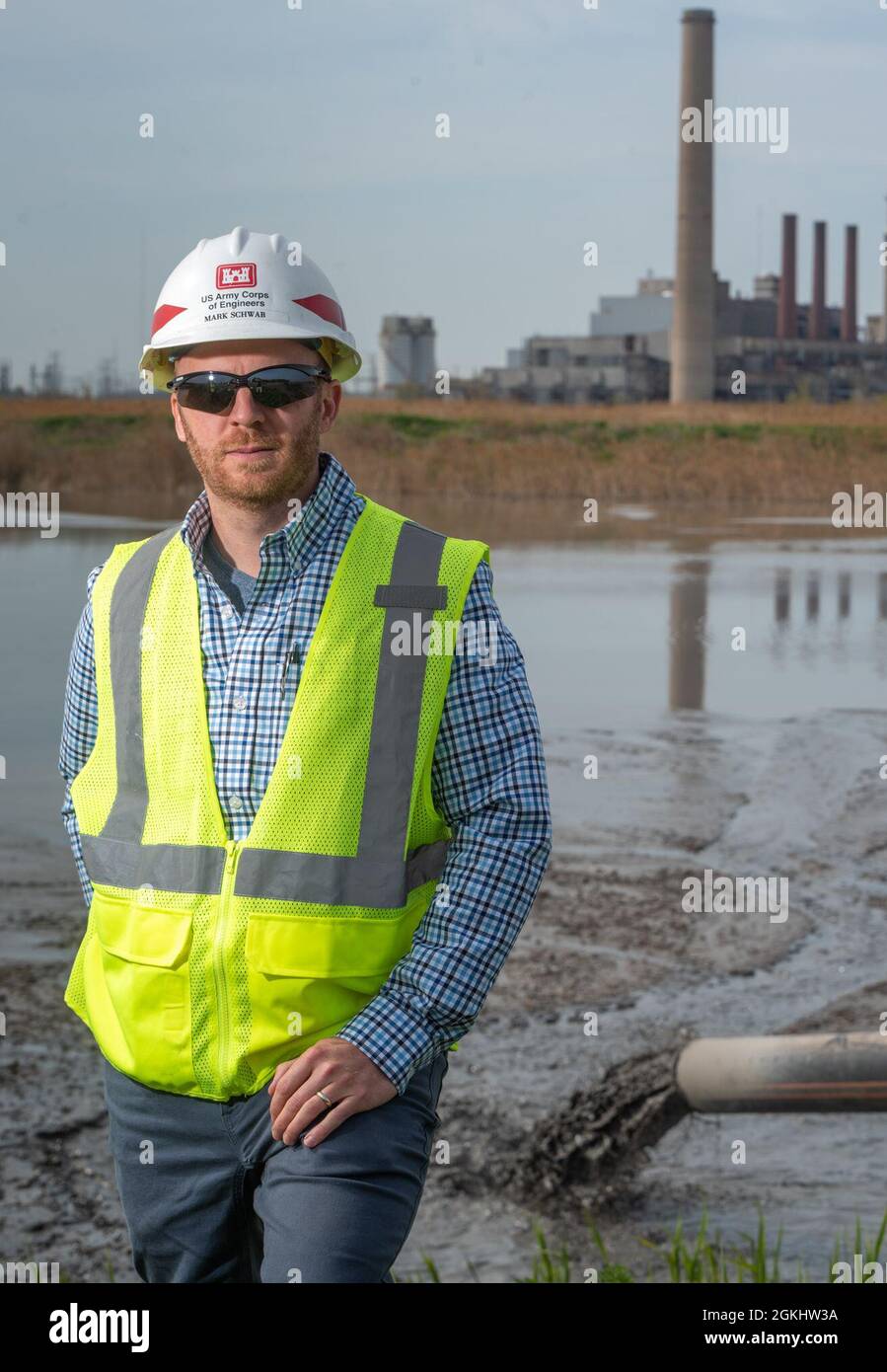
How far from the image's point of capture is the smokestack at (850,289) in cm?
7906

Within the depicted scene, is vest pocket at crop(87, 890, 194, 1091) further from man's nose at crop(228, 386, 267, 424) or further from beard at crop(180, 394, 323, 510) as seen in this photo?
man's nose at crop(228, 386, 267, 424)

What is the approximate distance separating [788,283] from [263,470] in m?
78.2

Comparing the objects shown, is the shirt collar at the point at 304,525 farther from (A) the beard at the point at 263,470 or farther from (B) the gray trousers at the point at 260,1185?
(B) the gray trousers at the point at 260,1185

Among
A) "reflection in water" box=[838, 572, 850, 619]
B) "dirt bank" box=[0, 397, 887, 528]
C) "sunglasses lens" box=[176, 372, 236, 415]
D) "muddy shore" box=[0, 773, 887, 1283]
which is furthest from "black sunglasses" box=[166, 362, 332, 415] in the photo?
"dirt bank" box=[0, 397, 887, 528]

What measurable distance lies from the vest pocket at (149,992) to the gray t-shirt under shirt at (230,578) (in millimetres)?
528

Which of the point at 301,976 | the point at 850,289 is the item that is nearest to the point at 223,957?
the point at 301,976

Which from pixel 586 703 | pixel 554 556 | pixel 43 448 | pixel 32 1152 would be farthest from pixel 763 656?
pixel 43 448

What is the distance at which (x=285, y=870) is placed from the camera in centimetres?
263

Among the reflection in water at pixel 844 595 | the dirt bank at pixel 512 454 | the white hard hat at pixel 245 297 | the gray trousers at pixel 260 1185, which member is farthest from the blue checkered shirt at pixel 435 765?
the dirt bank at pixel 512 454

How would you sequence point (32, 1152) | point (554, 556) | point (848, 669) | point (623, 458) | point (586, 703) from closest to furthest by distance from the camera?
1. point (32, 1152)
2. point (586, 703)
3. point (848, 669)
4. point (554, 556)
5. point (623, 458)

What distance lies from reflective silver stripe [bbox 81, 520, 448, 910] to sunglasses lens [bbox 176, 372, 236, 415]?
35 cm

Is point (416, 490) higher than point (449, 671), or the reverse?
point (416, 490)
